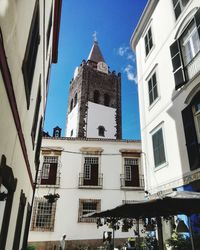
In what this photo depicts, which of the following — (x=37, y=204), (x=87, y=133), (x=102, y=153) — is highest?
(x=87, y=133)

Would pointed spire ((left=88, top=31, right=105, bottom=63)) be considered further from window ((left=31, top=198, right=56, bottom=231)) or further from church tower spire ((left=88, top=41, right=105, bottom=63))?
window ((left=31, top=198, right=56, bottom=231))

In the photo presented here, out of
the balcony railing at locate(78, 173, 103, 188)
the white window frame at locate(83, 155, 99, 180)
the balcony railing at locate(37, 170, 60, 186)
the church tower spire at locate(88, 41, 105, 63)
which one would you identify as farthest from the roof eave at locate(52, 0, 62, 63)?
the church tower spire at locate(88, 41, 105, 63)

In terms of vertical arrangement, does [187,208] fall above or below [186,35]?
below

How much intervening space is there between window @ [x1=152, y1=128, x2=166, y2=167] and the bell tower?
21654 millimetres

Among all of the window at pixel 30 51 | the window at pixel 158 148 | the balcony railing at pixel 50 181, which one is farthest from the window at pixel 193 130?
the balcony railing at pixel 50 181

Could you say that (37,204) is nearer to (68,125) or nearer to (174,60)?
(174,60)

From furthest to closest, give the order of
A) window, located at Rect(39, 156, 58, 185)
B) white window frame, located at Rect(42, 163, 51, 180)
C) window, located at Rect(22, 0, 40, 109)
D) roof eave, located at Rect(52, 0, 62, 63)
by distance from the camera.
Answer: white window frame, located at Rect(42, 163, 51, 180) < window, located at Rect(39, 156, 58, 185) < roof eave, located at Rect(52, 0, 62, 63) < window, located at Rect(22, 0, 40, 109)

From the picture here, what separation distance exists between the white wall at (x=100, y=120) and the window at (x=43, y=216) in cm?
1365

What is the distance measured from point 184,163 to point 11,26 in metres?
6.81

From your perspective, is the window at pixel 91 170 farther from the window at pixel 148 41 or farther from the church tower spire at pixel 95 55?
the church tower spire at pixel 95 55

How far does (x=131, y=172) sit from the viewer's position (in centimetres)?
2202

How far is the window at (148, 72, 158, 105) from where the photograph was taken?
1143cm

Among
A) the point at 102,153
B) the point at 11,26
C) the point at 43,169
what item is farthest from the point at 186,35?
the point at 43,169

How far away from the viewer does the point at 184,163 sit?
8.33 metres
